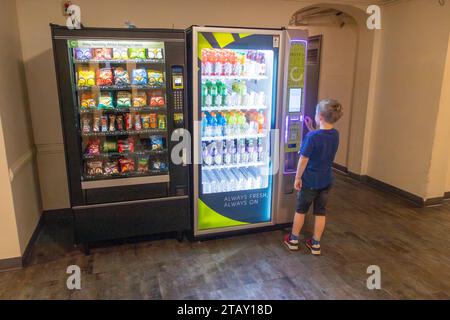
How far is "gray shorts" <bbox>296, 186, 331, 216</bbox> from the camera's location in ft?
9.98

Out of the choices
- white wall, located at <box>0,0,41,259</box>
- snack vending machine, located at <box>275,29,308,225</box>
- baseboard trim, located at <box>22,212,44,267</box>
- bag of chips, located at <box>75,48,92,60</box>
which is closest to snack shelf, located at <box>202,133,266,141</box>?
snack vending machine, located at <box>275,29,308,225</box>

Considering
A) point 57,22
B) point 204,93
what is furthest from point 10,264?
point 57,22

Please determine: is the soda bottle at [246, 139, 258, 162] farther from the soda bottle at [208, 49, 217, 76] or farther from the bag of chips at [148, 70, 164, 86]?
the bag of chips at [148, 70, 164, 86]

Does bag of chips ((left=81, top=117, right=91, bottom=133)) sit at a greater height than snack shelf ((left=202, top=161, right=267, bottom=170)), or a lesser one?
greater

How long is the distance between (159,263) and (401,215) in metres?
2.83

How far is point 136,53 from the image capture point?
2.91 meters

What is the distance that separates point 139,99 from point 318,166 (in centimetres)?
167

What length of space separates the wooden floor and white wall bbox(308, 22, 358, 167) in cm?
212

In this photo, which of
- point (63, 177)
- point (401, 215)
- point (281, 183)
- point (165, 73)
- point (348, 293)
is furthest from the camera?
point (401, 215)

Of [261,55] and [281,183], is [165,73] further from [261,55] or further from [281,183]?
[281,183]

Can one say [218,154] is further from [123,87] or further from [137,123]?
[123,87]

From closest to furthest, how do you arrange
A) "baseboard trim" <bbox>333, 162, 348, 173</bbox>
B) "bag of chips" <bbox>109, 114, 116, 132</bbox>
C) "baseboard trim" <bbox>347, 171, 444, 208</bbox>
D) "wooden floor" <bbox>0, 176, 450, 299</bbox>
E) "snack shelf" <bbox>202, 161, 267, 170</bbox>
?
"wooden floor" <bbox>0, 176, 450, 299</bbox> → "bag of chips" <bbox>109, 114, 116, 132</bbox> → "snack shelf" <bbox>202, 161, 267, 170</bbox> → "baseboard trim" <bbox>347, 171, 444, 208</bbox> → "baseboard trim" <bbox>333, 162, 348, 173</bbox>

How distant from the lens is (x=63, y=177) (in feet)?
12.3

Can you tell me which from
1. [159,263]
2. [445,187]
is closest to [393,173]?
[445,187]
